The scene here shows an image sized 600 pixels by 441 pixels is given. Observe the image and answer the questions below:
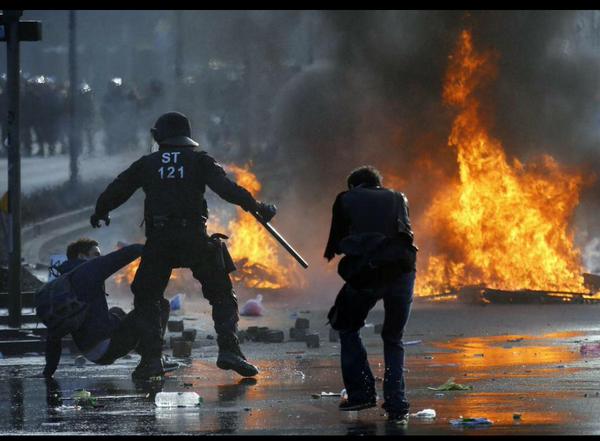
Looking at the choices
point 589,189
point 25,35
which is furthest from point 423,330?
point 589,189

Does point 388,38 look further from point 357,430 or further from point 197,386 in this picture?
point 357,430

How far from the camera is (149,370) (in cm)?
1256

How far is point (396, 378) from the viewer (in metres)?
9.55

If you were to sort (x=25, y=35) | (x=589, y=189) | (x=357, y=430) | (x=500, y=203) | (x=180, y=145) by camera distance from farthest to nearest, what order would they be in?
(x=589, y=189), (x=500, y=203), (x=25, y=35), (x=180, y=145), (x=357, y=430)

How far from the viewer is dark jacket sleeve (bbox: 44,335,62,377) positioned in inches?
506

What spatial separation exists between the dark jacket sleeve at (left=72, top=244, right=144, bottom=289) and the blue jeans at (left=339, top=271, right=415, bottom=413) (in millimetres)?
3296

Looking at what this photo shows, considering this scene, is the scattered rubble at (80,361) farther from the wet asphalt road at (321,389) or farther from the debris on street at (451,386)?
the debris on street at (451,386)

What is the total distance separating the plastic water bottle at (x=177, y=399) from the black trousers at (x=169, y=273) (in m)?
2.13

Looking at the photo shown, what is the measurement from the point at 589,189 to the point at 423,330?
527 inches

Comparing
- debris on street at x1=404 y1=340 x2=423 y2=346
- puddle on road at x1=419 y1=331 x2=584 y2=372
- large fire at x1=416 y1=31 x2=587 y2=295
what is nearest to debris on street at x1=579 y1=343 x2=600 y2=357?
puddle on road at x1=419 y1=331 x2=584 y2=372

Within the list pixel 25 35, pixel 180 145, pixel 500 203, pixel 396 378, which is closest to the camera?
pixel 396 378

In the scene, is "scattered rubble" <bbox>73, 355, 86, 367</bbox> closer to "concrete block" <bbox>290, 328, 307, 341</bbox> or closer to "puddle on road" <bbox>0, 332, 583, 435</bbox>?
"puddle on road" <bbox>0, 332, 583, 435</bbox>

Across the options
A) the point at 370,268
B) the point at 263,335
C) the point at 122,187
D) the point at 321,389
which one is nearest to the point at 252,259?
the point at 263,335

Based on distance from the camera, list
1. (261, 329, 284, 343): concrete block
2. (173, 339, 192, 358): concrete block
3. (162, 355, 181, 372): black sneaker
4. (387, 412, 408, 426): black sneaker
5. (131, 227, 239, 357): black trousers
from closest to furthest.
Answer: (387, 412, 408, 426): black sneaker < (131, 227, 239, 357): black trousers < (162, 355, 181, 372): black sneaker < (173, 339, 192, 358): concrete block < (261, 329, 284, 343): concrete block
